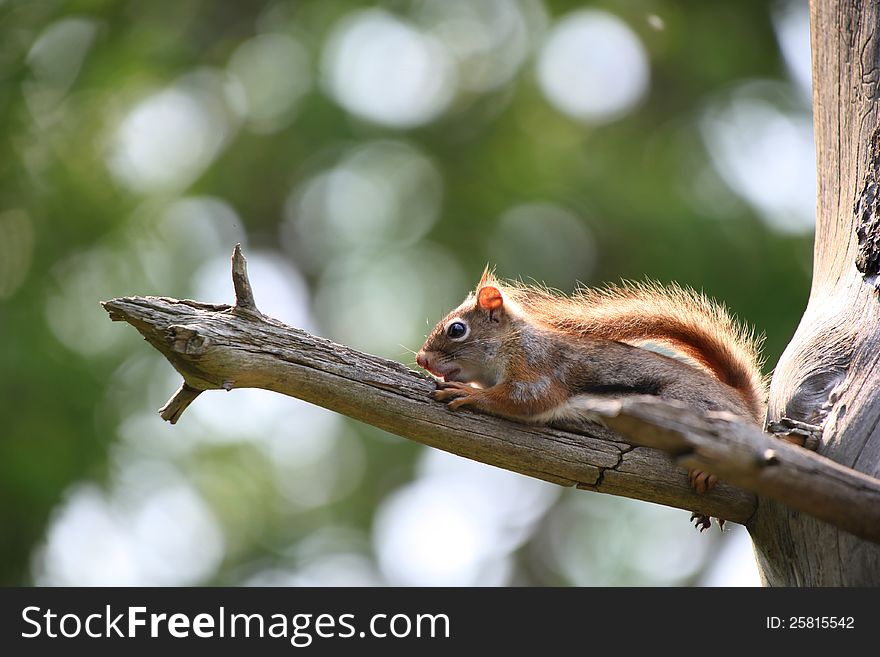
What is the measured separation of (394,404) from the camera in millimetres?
3275

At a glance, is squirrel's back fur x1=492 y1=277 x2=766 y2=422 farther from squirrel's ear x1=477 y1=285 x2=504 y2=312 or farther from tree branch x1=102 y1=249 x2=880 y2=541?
tree branch x1=102 y1=249 x2=880 y2=541

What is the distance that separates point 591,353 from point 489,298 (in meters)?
0.57

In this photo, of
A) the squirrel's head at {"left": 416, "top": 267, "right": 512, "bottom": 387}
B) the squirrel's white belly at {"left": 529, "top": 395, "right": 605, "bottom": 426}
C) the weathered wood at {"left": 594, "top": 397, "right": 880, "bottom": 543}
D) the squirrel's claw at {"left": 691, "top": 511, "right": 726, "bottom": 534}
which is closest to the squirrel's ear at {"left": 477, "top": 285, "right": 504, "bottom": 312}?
the squirrel's head at {"left": 416, "top": 267, "right": 512, "bottom": 387}

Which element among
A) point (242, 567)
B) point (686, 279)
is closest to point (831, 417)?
point (686, 279)

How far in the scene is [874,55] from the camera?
3627 millimetres

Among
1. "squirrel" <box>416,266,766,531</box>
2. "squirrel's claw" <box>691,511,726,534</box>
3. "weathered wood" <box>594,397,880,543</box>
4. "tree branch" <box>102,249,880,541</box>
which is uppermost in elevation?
"squirrel" <box>416,266,766,531</box>

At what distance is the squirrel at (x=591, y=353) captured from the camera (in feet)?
12.3

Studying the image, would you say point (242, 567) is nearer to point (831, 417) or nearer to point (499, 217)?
point (499, 217)

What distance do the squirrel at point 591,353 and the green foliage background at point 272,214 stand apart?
2.91 metres

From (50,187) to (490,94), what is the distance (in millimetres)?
3870

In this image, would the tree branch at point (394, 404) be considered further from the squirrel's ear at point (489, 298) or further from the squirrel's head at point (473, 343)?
the squirrel's ear at point (489, 298)

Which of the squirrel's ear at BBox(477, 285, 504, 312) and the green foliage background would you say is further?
the green foliage background

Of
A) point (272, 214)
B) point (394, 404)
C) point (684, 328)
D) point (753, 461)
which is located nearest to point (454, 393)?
point (394, 404)

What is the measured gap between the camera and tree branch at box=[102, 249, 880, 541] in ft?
9.80
